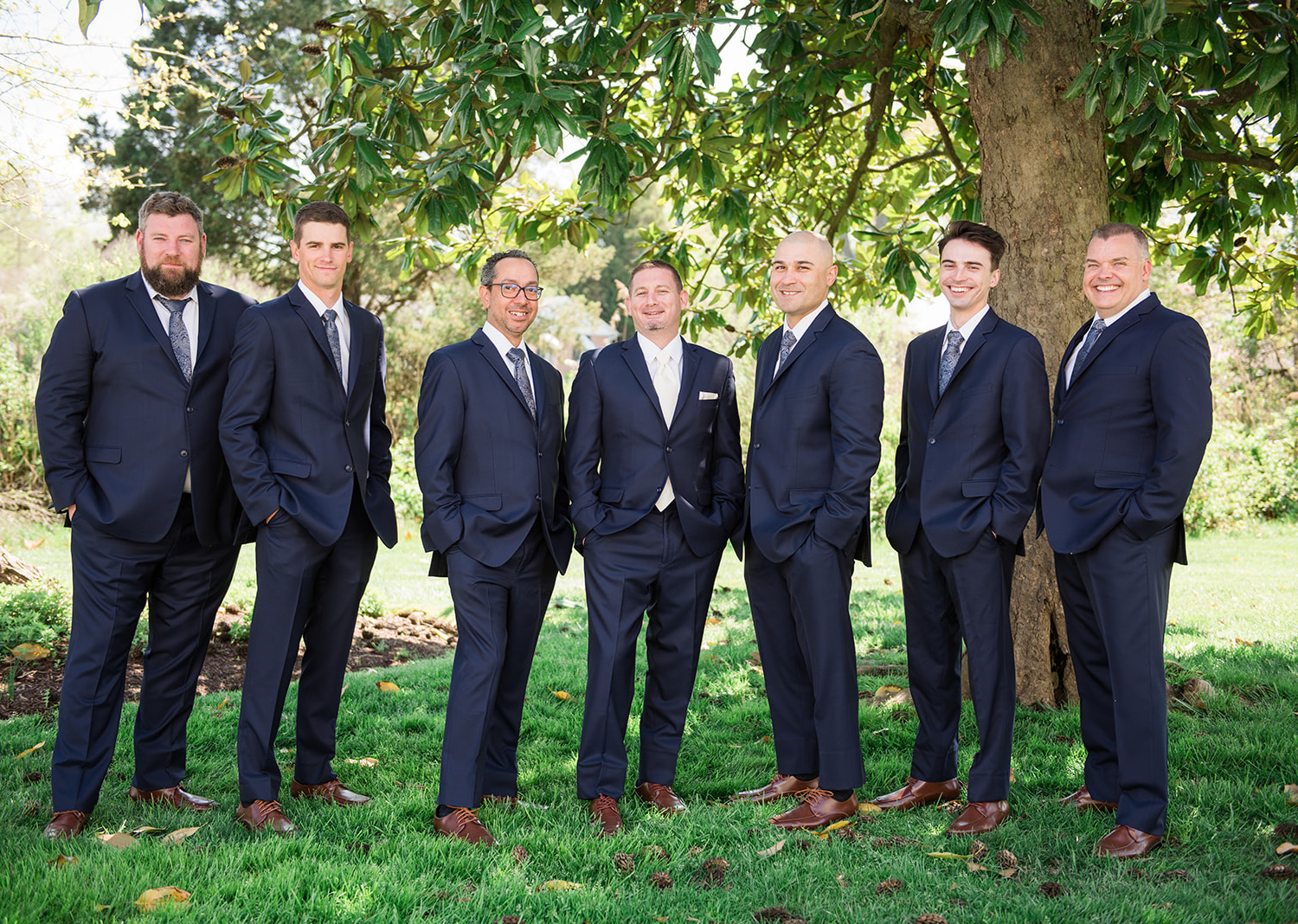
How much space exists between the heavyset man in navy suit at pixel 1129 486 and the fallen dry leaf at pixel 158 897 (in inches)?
128

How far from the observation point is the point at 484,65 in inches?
168

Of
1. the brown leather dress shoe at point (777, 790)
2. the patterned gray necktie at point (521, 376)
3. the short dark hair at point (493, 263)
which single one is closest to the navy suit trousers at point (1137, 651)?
the brown leather dress shoe at point (777, 790)

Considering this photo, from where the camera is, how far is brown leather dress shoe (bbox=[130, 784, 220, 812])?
4195mm

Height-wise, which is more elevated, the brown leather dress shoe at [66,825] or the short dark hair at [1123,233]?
the short dark hair at [1123,233]

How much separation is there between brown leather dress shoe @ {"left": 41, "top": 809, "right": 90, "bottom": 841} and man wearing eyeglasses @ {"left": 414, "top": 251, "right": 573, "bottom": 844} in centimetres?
137

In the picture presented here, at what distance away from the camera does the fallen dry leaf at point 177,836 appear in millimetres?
3695

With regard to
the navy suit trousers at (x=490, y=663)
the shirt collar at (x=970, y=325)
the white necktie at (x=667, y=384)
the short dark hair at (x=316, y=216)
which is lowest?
the navy suit trousers at (x=490, y=663)

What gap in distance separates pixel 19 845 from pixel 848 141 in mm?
7485

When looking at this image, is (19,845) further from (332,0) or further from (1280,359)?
(1280,359)

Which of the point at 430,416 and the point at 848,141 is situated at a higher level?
the point at 848,141

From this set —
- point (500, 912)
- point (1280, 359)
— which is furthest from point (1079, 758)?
point (1280, 359)

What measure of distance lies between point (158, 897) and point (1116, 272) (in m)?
4.19

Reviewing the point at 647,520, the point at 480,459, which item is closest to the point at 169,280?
the point at 480,459

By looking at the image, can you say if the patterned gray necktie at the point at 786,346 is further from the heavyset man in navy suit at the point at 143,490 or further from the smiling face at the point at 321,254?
the heavyset man in navy suit at the point at 143,490
